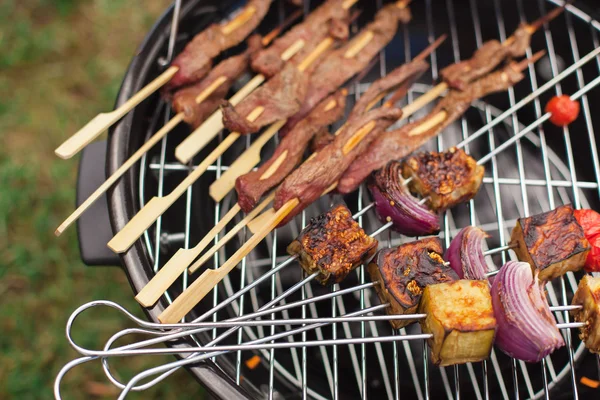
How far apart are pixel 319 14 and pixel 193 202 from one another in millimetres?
1376

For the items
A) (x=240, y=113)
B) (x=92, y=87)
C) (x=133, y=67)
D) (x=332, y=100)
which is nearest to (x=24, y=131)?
(x=92, y=87)

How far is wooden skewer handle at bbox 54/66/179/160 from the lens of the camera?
219 centimetres

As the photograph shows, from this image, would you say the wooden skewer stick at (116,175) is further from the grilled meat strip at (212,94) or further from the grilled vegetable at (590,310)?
the grilled vegetable at (590,310)

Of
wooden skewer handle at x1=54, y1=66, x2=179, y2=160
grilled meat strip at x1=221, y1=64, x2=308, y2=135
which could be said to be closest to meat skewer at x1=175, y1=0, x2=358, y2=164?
grilled meat strip at x1=221, y1=64, x2=308, y2=135

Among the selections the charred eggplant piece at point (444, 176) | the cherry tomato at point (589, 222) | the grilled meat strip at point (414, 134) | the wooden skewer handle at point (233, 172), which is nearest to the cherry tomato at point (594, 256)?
the cherry tomato at point (589, 222)

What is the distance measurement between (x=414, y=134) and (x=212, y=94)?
1119mm

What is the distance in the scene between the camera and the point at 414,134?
2684mm

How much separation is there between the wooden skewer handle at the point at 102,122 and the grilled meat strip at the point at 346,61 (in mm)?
709

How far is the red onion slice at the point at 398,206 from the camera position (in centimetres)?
236

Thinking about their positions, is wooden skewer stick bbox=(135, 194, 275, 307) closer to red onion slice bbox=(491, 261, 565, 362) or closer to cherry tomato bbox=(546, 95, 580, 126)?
red onion slice bbox=(491, 261, 565, 362)

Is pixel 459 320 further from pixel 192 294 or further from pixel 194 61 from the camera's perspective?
pixel 194 61

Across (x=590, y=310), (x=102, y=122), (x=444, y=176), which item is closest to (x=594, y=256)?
(x=590, y=310)

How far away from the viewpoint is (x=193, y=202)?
290 centimetres

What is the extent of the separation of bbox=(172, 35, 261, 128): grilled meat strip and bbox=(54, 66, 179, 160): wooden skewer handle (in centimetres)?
13
